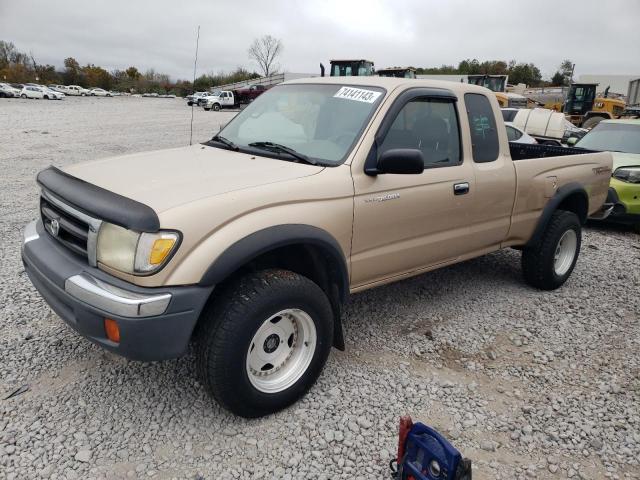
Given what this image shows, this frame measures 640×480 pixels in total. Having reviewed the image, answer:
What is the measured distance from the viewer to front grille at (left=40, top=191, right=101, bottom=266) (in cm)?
246

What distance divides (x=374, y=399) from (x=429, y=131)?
190cm

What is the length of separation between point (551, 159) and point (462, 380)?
91.5 inches

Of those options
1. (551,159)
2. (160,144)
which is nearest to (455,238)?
(551,159)

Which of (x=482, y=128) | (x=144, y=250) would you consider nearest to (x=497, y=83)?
(x=482, y=128)

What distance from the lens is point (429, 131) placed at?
360 centimetres

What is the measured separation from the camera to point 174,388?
3033 millimetres

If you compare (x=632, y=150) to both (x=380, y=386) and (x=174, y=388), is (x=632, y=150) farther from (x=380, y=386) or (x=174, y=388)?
(x=174, y=388)

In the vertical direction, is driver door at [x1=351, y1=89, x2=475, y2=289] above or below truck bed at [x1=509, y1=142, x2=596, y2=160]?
below

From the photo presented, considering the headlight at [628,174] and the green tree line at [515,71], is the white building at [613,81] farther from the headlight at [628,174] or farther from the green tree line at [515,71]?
the headlight at [628,174]

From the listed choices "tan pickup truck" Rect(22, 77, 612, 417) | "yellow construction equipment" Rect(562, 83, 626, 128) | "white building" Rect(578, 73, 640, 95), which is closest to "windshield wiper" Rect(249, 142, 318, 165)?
"tan pickup truck" Rect(22, 77, 612, 417)

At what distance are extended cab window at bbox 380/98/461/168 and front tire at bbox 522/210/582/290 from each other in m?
1.46

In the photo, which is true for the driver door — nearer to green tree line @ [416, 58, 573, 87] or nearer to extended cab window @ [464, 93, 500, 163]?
extended cab window @ [464, 93, 500, 163]

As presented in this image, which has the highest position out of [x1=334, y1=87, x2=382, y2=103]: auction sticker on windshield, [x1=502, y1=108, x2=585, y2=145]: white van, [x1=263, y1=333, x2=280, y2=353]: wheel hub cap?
[x1=502, y1=108, x2=585, y2=145]: white van

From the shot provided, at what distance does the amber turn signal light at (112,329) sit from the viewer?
2.28 metres
